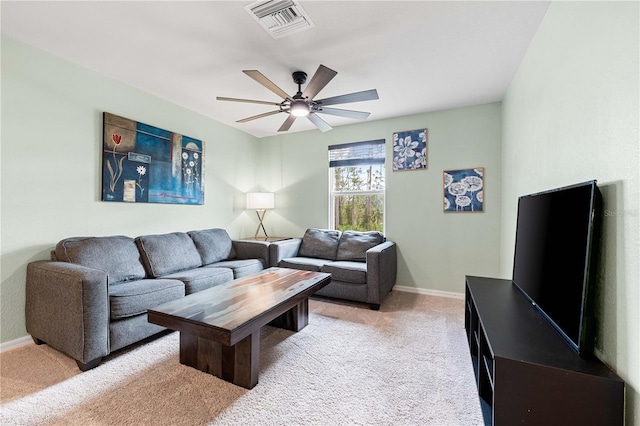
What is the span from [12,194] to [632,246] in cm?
373

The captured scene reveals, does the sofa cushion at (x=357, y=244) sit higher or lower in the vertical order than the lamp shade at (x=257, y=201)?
lower

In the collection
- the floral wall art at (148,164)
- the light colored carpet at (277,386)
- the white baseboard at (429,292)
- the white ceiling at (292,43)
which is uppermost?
the white ceiling at (292,43)

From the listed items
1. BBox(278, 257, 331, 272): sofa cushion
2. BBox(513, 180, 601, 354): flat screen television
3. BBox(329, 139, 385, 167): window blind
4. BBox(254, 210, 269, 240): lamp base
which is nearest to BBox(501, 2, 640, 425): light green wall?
BBox(513, 180, 601, 354): flat screen television

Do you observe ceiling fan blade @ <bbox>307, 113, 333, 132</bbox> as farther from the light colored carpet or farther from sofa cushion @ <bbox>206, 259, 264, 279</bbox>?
the light colored carpet

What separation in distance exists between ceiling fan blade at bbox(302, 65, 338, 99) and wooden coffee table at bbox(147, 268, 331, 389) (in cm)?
161

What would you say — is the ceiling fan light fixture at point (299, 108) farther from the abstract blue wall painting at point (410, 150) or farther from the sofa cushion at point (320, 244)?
the sofa cushion at point (320, 244)

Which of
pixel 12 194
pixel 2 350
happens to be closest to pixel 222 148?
pixel 12 194

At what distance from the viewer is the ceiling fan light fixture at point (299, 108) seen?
2.35 metres

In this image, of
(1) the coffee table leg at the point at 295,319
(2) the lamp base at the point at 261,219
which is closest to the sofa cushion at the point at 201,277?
(1) the coffee table leg at the point at 295,319

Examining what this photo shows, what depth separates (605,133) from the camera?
1082 mm

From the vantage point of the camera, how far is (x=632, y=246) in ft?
2.96

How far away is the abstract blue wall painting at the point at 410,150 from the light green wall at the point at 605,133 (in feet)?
5.88

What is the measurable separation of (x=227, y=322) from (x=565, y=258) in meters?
1.73

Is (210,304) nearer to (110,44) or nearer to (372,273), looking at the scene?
(372,273)
